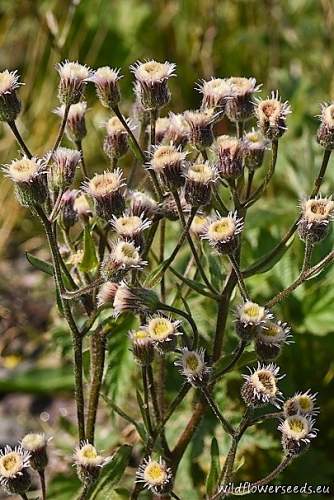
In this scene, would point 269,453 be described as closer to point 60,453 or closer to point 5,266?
point 60,453

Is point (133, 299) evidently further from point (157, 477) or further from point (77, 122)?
point (77, 122)

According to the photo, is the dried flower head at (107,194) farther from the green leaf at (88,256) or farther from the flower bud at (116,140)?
the flower bud at (116,140)

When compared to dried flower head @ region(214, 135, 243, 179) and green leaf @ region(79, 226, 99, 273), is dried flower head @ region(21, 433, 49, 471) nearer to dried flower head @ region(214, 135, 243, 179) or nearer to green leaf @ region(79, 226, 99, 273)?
green leaf @ region(79, 226, 99, 273)

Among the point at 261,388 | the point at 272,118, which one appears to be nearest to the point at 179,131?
the point at 272,118

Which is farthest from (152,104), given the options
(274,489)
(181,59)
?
(181,59)

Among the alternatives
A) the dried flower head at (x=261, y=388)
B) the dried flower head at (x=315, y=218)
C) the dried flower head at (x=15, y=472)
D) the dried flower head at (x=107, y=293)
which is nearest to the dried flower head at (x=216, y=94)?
the dried flower head at (x=315, y=218)

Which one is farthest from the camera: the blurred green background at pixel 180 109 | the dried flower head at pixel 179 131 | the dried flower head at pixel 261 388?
the blurred green background at pixel 180 109
